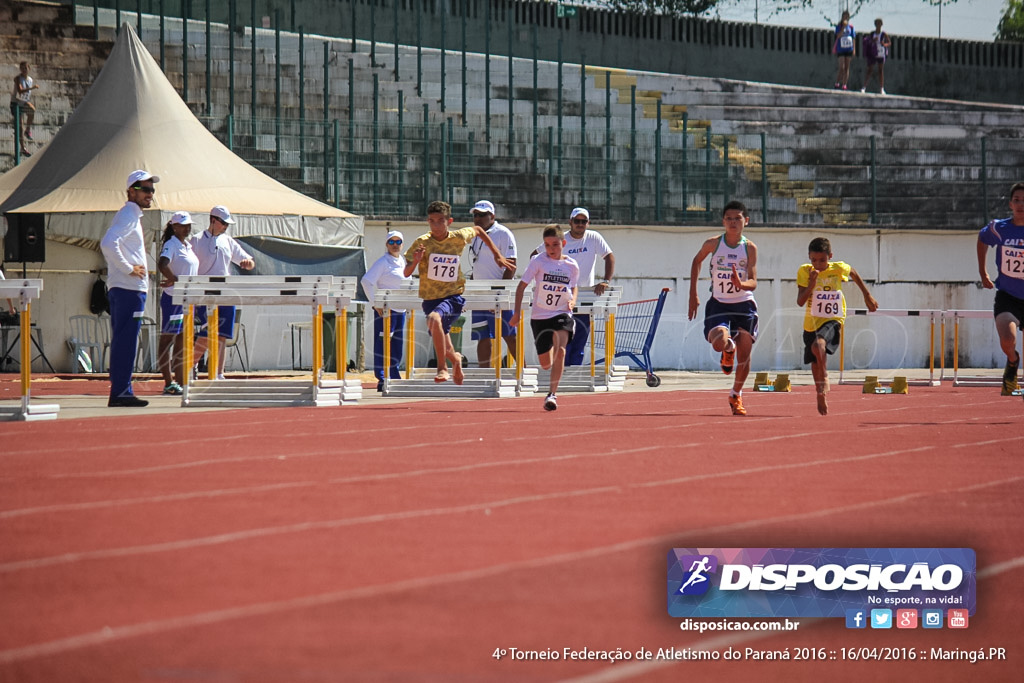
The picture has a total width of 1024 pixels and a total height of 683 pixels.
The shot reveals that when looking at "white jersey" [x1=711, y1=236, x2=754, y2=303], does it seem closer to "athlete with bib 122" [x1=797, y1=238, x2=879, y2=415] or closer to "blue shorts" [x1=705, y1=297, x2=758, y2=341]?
"blue shorts" [x1=705, y1=297, x2=758, y2=341]

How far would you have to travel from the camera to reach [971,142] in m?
31.3

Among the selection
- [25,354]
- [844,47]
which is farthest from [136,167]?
[844,47]

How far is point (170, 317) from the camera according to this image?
55.1 feet

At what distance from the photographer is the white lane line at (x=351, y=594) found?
4320 millimetres

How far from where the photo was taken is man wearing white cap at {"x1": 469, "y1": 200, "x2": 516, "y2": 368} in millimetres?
17047

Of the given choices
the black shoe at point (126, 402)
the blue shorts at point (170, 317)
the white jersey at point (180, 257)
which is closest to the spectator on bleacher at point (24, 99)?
the white jersey at point (180, 257)

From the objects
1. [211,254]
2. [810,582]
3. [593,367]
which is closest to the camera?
[810,582]

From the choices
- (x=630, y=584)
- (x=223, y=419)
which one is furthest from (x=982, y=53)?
(x=630, y=584)

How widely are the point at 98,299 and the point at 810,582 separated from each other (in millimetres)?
20589

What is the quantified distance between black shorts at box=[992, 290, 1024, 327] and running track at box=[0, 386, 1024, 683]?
3561mm

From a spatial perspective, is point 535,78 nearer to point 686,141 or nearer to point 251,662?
point 686,141

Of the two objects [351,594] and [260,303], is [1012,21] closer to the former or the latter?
[260,303]

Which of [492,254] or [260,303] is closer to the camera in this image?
[260,303]

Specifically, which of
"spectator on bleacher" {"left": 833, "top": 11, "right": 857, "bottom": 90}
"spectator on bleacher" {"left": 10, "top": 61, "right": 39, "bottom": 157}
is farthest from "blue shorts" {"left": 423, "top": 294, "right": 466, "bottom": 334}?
"spectator on bleacher" {"left": 833, "top": 11, "right": 857, "bottom": 90}
